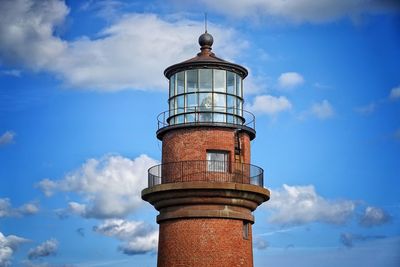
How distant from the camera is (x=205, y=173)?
3020 cm

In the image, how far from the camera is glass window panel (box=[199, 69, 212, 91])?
31.0m

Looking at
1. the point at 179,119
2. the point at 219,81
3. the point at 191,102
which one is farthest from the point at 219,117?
the point at 179,119

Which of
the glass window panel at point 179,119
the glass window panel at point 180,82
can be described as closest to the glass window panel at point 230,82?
the glass window panel at point 180,82

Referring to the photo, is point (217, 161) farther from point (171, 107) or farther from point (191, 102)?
point (171, 107)

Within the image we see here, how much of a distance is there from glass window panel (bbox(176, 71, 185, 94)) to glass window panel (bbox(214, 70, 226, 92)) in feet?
3.86

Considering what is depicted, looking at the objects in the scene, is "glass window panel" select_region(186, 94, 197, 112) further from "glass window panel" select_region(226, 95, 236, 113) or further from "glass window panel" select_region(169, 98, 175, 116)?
"glass window panel" select_region(226, 95, 236, 113)

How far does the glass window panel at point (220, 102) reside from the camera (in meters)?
30.9

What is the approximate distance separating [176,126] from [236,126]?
2.16 metres

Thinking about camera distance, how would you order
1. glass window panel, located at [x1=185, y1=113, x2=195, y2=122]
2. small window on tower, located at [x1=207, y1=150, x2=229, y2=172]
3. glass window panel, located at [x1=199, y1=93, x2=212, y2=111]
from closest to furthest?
small window on tower, located at [x1=207, y1=150, x2=229, y2=172] < glass window panel, located at [x1=185, y1=113, x2=195, y2=122] < glass window panel, located at [x1=199, y1=93, x2=212, y2=111]

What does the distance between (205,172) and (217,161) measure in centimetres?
64

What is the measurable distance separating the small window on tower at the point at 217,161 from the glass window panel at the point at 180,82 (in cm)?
254

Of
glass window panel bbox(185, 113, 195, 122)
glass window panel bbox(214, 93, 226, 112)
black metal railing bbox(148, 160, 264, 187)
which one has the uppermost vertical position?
glass window panel bbox(214, 93, 226, 112)

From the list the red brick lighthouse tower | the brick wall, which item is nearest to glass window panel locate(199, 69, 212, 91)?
the red brick lighthouse tower

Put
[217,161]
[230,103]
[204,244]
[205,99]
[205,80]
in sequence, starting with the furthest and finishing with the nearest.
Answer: [230,103]
[205,80]
[205,99]
[217,161]
[204,244]
